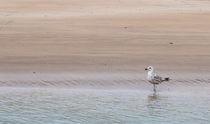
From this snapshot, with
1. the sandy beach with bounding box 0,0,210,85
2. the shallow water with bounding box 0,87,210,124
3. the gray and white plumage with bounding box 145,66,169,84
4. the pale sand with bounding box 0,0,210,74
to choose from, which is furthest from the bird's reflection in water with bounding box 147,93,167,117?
the pale sand with bounding box 0,0,210,74

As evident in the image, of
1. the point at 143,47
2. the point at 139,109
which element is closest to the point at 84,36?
the point at 143,47

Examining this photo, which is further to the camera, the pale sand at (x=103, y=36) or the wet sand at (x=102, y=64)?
the pale sand at (x=103, y=36)

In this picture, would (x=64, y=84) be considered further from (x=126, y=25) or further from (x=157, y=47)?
(x=126, y=25)

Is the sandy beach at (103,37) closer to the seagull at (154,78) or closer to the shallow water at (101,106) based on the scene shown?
the seagull at (154,78)

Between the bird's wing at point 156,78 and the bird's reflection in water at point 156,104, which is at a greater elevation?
the bird's wing at point 156,78

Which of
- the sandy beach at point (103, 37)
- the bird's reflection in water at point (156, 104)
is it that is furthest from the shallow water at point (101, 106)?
the sandy beach at point (103, 37)

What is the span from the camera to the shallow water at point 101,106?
31.6 feet

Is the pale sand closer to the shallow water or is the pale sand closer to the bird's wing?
the bird's wing

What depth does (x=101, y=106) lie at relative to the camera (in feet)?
34.6

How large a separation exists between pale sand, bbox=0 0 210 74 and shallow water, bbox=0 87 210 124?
1570 mm

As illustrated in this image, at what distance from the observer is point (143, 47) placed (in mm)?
15305

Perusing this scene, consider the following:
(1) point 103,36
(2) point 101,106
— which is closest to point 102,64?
(1) point 103,36

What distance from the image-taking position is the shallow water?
9.64 m

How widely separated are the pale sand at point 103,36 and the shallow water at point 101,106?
1.57 metres
